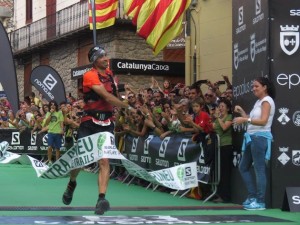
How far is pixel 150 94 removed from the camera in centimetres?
1867

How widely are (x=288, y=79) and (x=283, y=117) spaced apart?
592mm

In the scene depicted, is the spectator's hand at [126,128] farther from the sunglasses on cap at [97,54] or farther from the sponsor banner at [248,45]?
the sunglasses on cap at [97,54]

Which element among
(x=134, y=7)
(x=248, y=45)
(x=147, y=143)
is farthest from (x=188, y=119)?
(x=134, y=7)

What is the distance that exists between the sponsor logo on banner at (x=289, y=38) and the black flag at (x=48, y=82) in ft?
46.7

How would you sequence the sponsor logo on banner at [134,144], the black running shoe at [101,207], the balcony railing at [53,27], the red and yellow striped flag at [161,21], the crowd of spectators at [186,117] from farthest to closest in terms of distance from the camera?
the balcony railing at [53,27], the red and yellow striped flag at [161,21], the sponsor logo on banner at [134,144], the crowd of spectators at [186,117], the black running shoe at [101,207]

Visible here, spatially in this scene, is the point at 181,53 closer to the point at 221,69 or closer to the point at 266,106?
→ the point at 221,69

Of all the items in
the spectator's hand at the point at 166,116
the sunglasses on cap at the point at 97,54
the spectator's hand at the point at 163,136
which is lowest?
the spectator's hand at the point at 163,136

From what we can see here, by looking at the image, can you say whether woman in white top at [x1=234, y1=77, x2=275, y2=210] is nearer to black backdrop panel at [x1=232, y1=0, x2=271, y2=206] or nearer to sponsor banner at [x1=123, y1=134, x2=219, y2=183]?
black backdrop panel at [x1=232, y1=0, x2=271, y2=206]

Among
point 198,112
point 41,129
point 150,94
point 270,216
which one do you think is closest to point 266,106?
point 270,216

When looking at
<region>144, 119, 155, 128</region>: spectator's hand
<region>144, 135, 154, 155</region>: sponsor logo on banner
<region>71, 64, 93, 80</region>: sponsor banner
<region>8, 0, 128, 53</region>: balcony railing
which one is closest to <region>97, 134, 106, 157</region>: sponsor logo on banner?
<region>144, 119, 155, 128</region>: spectator's hand

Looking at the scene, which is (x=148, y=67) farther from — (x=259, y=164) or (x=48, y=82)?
(x=259, y=164)

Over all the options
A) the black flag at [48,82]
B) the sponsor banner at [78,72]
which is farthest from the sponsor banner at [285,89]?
the sponsor banner at [78,72]

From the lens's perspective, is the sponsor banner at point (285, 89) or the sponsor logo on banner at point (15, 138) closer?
the sponsor banner at point (285, 89)

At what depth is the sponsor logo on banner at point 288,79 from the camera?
11695 millimetres
